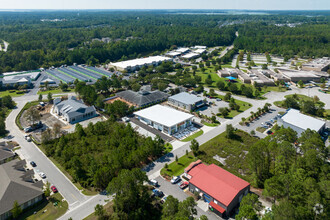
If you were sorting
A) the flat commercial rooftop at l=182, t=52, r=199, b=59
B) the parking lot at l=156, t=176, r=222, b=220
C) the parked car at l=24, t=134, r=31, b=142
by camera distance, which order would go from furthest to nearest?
the flat commercial rooftop at l=182, t=52, r=199, b=59, the parked car at l=24, t=134, r=31, b=142, the parking lot at l=156, t=176, r=222, b=220

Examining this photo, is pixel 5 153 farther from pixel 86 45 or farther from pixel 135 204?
pixel 86 45

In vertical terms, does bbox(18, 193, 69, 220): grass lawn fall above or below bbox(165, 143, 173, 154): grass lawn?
above

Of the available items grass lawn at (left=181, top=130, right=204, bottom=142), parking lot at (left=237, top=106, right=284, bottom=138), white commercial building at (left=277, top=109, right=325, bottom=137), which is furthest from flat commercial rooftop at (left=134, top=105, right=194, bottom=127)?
white commercial building at (left=277, top=109, right=325, bottom=137)

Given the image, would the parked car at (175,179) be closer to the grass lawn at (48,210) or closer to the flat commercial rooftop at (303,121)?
the grass lawn at (48,210)

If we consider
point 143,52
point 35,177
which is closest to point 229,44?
point 143,52

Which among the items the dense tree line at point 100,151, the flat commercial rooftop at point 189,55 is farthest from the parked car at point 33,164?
the flat commercial rooftop at point 189,55

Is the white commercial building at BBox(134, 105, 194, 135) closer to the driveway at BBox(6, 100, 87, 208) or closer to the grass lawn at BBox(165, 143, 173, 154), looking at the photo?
the grass lawn at BBox(165, 143, 173, 154)
